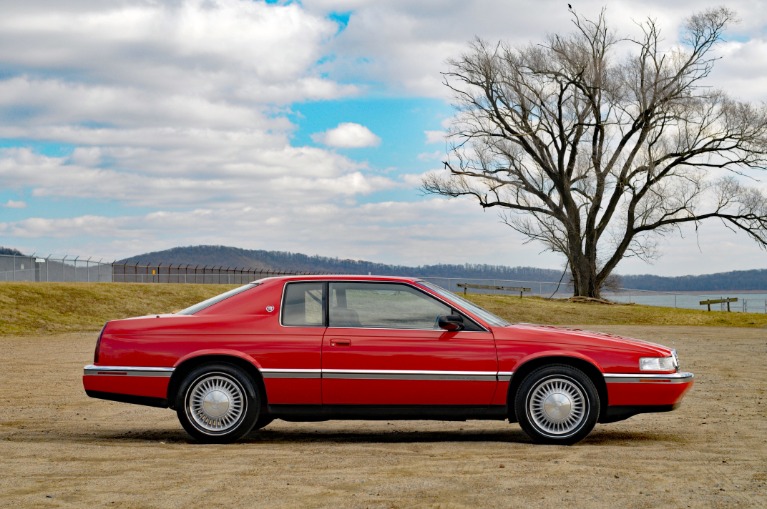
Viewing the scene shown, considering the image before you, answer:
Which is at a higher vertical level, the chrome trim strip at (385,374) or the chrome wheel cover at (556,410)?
the chrome trim strip at (385,374)

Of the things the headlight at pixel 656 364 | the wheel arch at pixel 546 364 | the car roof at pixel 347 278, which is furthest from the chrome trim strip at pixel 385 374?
the headlight at pixel 656 364

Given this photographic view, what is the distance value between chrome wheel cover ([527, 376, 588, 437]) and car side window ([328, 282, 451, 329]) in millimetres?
1144

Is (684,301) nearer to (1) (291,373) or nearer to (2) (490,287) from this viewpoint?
(2) (490,287)

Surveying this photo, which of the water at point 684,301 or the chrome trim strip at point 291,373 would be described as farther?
the water at point 684,301

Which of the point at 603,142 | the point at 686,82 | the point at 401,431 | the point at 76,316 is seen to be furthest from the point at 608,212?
the point at 401,431

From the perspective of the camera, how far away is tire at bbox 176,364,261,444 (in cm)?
912

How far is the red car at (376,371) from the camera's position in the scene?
911 centimetres

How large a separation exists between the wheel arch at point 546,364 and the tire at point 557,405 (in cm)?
7

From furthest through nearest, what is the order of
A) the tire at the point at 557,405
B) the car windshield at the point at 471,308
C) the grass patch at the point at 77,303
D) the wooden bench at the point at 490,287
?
1. the wooden bench at the point at 490,287
2. the grass patch at the point at 77,303
3. the car windshield at the point at 471,308
4. the tire at the point at 557,405

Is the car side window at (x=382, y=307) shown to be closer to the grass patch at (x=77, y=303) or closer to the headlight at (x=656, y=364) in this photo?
the headlight at (x=656, y=364)

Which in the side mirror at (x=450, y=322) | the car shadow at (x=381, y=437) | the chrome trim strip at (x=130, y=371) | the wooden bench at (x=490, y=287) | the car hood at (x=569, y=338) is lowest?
the car shadow at (x=381, y=437)

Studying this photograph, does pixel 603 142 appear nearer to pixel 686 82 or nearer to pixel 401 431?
pixel 686 82

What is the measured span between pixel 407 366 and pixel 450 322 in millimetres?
564

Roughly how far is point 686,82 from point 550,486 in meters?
47.0
